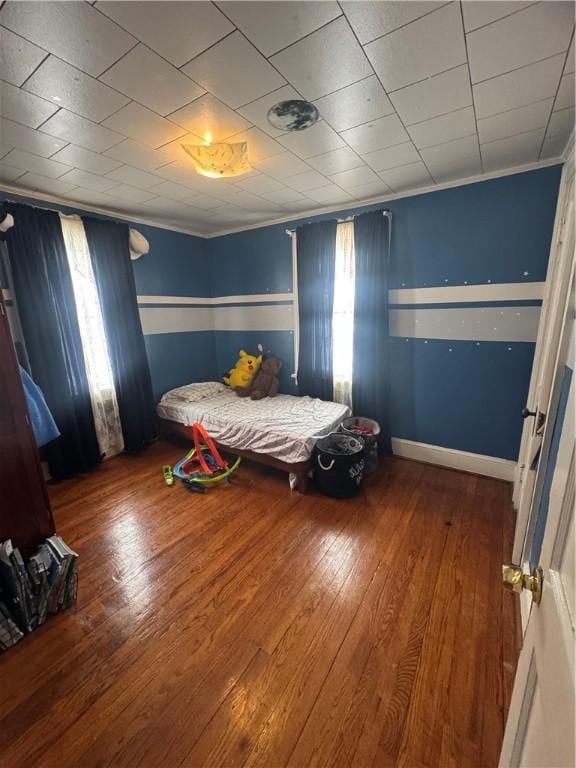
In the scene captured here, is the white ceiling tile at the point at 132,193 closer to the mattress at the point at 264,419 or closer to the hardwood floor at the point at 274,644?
the mattress at the point at 264,419

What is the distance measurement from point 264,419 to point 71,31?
244 centimetres

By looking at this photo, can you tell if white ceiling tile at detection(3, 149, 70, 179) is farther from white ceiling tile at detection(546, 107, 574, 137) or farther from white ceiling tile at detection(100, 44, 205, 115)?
white ceiling tile at detection(546, 107, 574, 137)

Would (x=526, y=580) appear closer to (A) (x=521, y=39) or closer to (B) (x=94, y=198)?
(A) (x=521, y=39)

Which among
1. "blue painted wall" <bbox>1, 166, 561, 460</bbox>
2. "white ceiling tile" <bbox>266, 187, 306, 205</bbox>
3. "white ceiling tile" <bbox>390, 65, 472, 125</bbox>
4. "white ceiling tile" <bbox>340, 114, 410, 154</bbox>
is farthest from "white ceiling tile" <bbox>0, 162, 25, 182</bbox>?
"white ceiling tile" <bbox>390, 65, 472, 125</bbox>

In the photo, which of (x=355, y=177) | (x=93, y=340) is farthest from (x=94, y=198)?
(x=355, y=177)

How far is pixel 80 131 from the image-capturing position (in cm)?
170

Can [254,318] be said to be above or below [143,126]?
below

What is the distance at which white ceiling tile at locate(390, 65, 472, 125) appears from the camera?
1.37 m

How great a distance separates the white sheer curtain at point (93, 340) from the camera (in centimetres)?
281

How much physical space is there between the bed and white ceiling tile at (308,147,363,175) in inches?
78.7

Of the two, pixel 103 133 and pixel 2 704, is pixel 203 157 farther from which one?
pixel 2 704

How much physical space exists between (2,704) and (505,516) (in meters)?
2.88

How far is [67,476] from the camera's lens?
282 cm

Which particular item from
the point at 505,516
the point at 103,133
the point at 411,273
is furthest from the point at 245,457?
the point at 103,133
